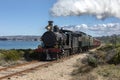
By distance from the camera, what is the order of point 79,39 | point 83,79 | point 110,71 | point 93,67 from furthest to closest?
point 79,39, point 93,67, point 110,71, point 83,79

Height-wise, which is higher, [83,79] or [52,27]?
[52,27]

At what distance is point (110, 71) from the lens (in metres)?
17.9

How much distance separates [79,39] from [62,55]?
9.84m

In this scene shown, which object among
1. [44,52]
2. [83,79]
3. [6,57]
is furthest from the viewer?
[44,52]

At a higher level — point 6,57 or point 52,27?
point 52,27

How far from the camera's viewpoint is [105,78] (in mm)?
16188

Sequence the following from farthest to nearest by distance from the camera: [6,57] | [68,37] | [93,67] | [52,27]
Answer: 1. [68,37]
2. [52,27]
3. [6,57]
4. [93,67]

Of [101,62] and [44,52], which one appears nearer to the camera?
[101,62]

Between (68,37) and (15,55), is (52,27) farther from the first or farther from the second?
(15,55)

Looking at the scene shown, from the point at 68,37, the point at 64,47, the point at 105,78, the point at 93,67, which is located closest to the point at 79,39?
the point at 68,37

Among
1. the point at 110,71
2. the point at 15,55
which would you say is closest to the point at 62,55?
the point at 15,55

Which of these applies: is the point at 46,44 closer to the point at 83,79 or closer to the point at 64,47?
the point at 64,47

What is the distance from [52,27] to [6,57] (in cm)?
636

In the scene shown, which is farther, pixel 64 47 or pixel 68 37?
pixel 68 37
